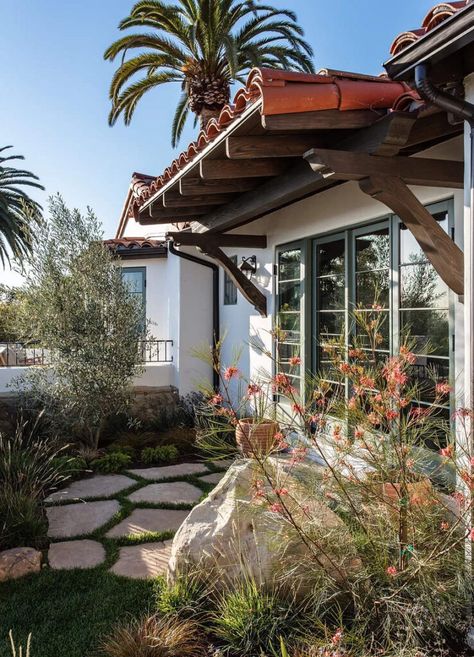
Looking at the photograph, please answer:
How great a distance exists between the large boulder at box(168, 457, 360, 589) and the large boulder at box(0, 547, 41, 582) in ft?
4.48

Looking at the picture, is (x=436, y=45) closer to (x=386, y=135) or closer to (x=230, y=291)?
(x=386, y=135)

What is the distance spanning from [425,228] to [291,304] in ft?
12.4

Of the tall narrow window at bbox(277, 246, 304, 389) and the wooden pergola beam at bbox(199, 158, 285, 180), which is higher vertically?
the wooden pergola beam at bbox(199, 158, 285, 180)

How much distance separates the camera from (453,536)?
305 cm

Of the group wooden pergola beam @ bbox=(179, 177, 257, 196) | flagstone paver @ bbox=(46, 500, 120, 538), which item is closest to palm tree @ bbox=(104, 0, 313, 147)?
wooden pergola beam @ bbox=(179, 177, 257, 196)

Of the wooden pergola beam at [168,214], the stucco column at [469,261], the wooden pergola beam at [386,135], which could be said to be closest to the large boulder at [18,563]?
the stucco column at [469,261]

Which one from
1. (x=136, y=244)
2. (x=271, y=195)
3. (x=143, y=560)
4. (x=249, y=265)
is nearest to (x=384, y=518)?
(x=143, y=560)

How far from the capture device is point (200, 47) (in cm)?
1109

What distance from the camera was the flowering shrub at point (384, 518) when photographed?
2.92 m

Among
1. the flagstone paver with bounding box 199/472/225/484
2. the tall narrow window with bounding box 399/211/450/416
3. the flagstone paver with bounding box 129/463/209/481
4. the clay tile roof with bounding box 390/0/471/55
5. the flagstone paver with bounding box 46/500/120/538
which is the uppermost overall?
the clay tile roof with bounding box 390/0/471/55

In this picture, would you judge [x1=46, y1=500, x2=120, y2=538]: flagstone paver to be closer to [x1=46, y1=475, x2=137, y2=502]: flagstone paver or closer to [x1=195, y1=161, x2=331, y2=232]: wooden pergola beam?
[x1=46, y1=475, x2=137, y2=502]: flagstone paver

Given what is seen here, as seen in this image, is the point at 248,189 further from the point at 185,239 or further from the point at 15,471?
the point at 15,471

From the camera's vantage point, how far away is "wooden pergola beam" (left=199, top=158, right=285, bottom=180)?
4895 mm

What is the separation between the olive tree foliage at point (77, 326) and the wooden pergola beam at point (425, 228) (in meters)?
5.30
